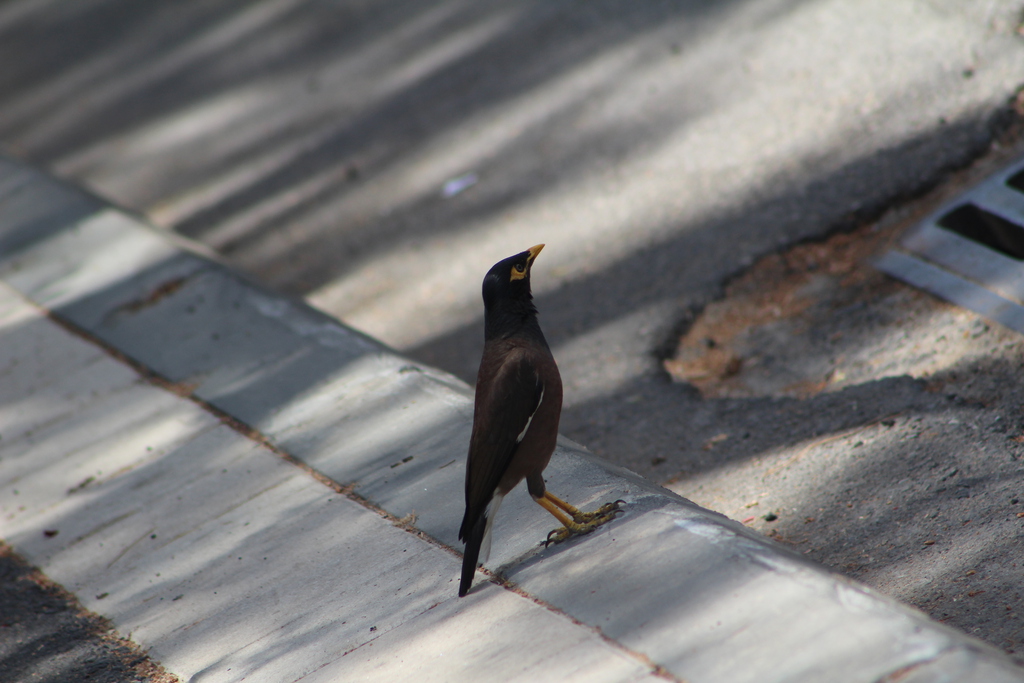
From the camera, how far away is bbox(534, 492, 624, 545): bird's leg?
10.1ft

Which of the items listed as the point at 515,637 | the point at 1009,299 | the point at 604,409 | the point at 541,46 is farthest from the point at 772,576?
the point at 541,46

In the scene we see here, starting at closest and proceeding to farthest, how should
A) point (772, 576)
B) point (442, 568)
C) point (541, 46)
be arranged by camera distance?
point (772, 576) → point (442, 568) → point (541, 46)

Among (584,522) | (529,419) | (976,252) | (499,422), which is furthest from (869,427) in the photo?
(499,422)

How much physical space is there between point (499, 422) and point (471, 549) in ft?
1.35

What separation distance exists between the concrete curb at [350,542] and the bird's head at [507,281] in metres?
0.70

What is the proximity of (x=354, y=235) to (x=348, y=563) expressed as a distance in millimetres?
3392

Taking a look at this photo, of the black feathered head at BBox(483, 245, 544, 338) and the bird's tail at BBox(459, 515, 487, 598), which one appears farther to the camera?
the black feathered head at BBox(483, 245, 544, 338)

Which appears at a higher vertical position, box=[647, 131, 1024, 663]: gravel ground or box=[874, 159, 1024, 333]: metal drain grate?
box=[874, 159, 1024, 333]: metal drain grate

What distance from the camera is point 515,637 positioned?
278 centimetres

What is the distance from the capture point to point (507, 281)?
10.8 ft

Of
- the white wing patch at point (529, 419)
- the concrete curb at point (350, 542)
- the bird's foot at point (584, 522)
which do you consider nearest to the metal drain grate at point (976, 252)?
the concrete curb at point (350, 542)

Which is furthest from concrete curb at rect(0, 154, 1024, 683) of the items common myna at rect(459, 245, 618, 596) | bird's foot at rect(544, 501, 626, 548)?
common myna at rect(459, 245, 618, 596)

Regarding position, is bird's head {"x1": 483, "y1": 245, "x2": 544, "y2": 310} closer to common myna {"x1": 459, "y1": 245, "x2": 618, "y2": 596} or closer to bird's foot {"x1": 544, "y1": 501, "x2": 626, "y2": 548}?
common myna {"x1": 459, "y1": 245, "x2": 618, "y2": 596}

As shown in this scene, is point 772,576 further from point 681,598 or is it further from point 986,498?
point 986,498
